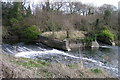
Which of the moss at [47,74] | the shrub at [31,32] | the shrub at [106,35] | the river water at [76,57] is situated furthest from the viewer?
the shrub at [106,35]

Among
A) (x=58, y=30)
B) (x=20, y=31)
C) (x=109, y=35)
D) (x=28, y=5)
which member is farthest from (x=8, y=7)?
(x=109, y=35)

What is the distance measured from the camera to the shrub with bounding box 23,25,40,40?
73.7 ft

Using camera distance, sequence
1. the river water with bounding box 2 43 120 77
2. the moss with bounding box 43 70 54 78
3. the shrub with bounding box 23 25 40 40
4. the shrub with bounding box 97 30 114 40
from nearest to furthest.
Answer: the moss with bounding box 43 70 54 78 → the river water with bounding box 2 43 120 77 → the shrub with bounding box 23 25 40 40 → the shrub with bounding box 97 30 114 40

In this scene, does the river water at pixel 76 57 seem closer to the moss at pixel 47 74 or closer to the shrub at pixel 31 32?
the moss at pixel 47 74

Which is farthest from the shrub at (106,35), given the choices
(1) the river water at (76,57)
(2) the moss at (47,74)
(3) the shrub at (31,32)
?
(2) the moss at (47,74)

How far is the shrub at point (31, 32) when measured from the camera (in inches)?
884

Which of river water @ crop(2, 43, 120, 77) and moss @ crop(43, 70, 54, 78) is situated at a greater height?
moss @ crop(43, 70, 54, 78)

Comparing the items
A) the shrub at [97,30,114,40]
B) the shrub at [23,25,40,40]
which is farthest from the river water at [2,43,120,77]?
the shrub at [97,30,114,40]

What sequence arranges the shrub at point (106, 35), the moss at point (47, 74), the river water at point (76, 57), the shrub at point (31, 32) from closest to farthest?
the moss at point (47, 74), the river water at point (76, 57), the shrub at point (31, 32), the shrub at point (106, 35)

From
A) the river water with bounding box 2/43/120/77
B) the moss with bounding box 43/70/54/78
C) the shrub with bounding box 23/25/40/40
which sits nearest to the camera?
the moss with bounding box 43/70/54/78

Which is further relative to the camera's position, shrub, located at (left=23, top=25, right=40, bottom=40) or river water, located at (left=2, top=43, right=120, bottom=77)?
shrub, located at (left=23, top=25, right=40, bottom=40)

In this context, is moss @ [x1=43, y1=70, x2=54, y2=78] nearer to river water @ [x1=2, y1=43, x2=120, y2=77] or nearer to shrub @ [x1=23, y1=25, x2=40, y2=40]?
river water @ [x1=2, y1=43, x2=120, y2=77]

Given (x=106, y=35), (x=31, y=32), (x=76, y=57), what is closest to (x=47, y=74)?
(x=76, y=57)

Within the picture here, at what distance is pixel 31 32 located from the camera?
878 inches
